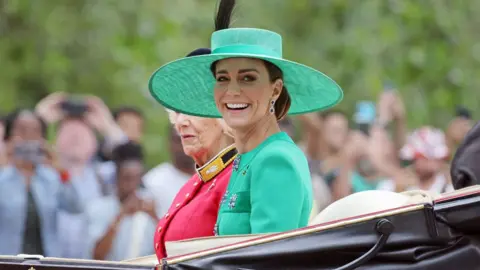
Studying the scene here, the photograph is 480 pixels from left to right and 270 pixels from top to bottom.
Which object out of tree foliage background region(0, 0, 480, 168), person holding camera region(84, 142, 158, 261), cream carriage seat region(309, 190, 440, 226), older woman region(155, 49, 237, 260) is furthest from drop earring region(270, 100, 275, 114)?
tree foliage background region(0, 0, 480, 168)

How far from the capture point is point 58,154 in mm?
10797

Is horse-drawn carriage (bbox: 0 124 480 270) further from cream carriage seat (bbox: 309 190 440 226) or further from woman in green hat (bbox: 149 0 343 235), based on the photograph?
woman in green hat (bbox: 149 0 343 235)

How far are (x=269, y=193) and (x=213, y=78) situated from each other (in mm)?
865

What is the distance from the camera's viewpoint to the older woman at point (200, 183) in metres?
5.28

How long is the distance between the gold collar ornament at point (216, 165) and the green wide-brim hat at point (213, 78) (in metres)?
0.16

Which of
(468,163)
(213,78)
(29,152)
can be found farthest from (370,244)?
(29,152)

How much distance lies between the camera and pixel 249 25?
15.7 metres

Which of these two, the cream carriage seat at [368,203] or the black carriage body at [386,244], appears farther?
the cream carriage seat at [368,203]

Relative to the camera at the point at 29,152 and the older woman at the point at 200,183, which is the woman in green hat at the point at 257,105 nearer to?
the older woman at the point at 200,183

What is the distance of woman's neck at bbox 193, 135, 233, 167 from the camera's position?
5672 millimetres

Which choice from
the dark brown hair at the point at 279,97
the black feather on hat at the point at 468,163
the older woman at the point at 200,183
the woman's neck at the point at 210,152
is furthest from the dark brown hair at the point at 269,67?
the black feather on hat at the point at 468,163

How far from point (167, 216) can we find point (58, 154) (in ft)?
17.8

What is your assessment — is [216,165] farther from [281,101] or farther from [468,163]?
[468,163]

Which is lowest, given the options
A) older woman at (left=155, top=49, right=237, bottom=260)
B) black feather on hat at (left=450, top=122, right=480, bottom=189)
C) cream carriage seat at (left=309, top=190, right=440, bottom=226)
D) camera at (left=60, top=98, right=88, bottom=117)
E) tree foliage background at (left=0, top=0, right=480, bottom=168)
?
cream carriage seat at (left=309, top=190, right=440, bottom=226)
